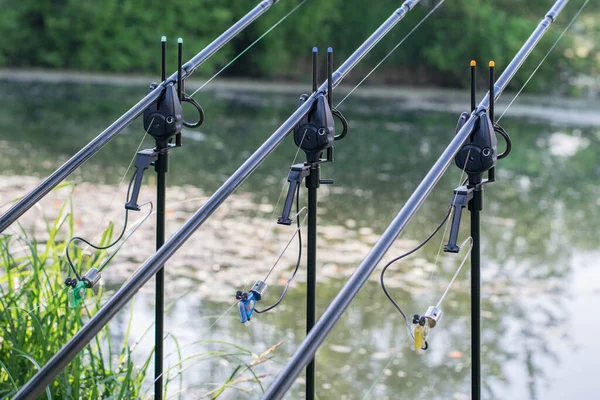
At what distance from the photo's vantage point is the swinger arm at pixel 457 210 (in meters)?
1.69

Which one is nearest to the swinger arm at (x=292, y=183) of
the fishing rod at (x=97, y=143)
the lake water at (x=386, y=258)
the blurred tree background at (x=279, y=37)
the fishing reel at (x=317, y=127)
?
the fishing reel at (x=317, y=127)

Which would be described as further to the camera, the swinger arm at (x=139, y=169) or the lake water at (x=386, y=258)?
the lake water at (x=386, y=258)

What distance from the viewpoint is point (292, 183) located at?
6.14 feet

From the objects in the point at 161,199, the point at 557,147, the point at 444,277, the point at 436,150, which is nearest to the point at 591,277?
the point at 444,277

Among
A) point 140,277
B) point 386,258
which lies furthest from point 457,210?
point 386,258

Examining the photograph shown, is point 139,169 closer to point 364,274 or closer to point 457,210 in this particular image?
point 457,210

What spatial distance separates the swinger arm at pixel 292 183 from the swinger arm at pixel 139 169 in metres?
0.33

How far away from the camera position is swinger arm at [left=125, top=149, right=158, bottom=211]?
2.00 m

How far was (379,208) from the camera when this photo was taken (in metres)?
7.37

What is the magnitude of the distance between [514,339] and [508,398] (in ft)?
2.46

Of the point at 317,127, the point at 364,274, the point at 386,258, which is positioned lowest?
the point at 364,274

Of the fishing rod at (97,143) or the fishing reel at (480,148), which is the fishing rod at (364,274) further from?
the fishing rod at (97,143)

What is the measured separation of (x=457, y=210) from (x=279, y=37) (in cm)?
1944

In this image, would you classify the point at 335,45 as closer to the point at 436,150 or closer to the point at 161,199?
the point at 436,150
